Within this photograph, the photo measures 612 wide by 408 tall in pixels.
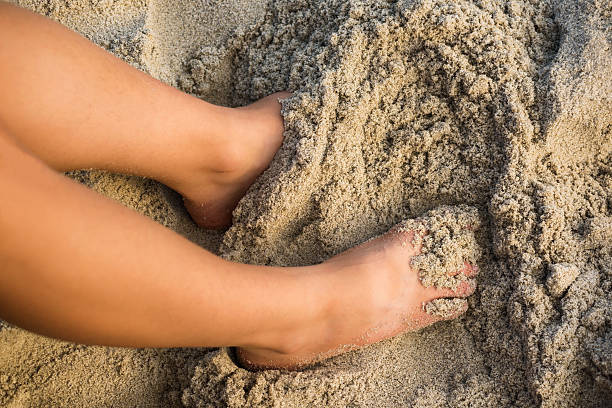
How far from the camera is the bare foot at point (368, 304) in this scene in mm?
1066

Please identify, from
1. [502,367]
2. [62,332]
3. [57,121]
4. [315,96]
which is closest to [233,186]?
[315,96]

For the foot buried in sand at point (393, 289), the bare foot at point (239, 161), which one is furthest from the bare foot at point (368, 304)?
the bare foot at point (239, 161)

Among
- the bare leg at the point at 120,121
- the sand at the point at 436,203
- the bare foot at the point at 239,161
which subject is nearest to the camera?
the bare leg at the point at 120,121

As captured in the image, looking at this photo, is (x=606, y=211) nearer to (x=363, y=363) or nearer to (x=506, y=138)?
(x=506, y=138)

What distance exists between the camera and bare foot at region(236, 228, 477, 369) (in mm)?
1066

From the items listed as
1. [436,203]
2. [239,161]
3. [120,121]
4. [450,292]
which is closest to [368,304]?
[450,292]

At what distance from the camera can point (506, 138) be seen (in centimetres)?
110

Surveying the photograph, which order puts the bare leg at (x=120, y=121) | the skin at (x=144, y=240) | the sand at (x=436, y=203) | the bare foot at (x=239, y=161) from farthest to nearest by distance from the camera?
the bare foot at (x=239, y=161), the sand at (x=436, y=203), the bare leg at (x=120, y=121), the skin at (x=144, y=240)

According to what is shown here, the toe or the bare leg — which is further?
the toe

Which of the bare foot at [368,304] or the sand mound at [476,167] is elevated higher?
the sand mound at [476,167]

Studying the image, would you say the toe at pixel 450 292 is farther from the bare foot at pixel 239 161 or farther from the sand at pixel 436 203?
the bare foot at pixel 239 161

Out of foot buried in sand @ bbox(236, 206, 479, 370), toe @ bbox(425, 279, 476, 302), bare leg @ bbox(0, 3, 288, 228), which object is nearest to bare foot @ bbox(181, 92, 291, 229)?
bare leg @ bbox(0, 3, 288, 228)

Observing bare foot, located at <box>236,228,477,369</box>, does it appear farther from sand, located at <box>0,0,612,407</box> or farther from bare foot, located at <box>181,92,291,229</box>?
bare foot, located at <box>181,92,291,229</box>

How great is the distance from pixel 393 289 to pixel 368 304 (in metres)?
0.06
